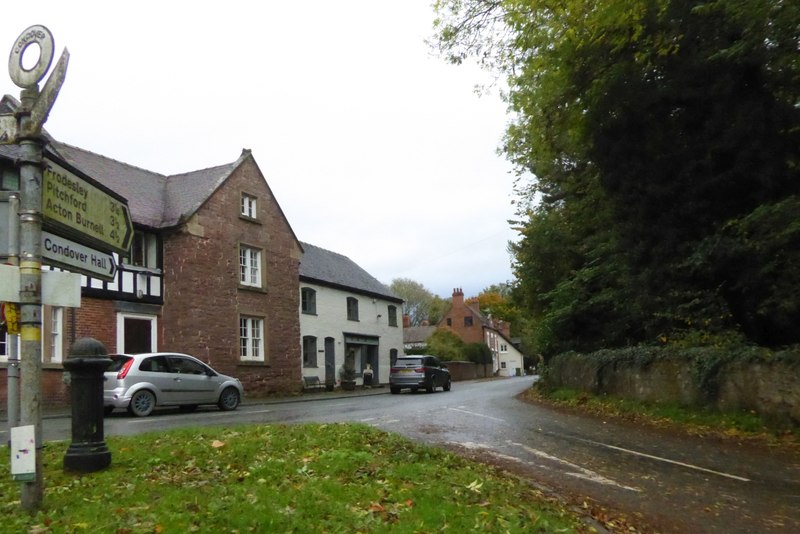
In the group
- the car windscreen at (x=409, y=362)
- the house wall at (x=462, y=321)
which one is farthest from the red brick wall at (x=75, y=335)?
the house wall at (x=462, y=321)

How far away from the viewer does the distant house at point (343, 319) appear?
1303 inches

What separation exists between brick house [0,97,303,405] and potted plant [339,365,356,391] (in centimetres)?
460

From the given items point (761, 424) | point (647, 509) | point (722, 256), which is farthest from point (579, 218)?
point (647, 509)

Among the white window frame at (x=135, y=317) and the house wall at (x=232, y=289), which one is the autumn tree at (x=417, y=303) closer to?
the house wall at (x=232, y=289)

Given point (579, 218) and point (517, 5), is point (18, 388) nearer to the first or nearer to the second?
point (517, 5)

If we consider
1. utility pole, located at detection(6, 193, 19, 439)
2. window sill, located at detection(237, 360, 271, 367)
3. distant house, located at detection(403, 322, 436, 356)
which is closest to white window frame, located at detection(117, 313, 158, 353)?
window sill, located at detection(237, 360, 271, 367)

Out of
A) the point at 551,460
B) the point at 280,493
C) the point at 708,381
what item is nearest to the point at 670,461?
the point at 551,460

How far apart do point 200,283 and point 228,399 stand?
22.3ft

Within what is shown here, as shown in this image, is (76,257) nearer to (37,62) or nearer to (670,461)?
(37,62)

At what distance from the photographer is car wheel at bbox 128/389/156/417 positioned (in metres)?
15.8

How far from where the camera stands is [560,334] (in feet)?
75.7

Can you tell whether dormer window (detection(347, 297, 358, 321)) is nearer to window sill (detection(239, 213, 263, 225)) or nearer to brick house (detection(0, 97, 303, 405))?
brick house (detection(0, 97, 303, 405))

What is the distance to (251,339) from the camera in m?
27.2

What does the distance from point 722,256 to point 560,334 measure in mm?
9619
